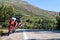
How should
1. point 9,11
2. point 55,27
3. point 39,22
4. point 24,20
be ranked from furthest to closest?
point 9,11 < point 24,20 < point 39,22 < point 55,27

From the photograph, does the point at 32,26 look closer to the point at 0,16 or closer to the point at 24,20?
the point at 24,20

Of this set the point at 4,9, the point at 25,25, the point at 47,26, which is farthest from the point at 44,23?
the point at 4,9

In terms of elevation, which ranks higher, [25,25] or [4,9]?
[4,9]

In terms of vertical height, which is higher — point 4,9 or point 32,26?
point 4,9

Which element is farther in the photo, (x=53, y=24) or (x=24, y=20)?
(x=24, y=20)

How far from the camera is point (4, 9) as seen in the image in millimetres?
33031

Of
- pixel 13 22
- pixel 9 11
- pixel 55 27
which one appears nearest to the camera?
pixel 13 22

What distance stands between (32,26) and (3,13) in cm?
589

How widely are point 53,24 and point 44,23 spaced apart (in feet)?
3.78

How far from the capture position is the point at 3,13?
33531 millimetres

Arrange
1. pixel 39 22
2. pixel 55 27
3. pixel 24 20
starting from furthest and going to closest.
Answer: pixel 24 20
pixel 39 22
pixel 55 27

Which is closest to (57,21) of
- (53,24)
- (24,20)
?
(53,24)

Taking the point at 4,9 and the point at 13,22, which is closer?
the point at 13,22

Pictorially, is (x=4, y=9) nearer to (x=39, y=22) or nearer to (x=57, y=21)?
(x=39, y=22)
